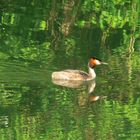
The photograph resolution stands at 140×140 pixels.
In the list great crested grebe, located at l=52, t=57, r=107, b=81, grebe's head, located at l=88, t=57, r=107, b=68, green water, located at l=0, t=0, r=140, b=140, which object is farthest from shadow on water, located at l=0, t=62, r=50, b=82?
grebe's head, located at l=88, t=57, r=107, b=68

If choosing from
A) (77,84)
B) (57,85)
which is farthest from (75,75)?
(57,85)

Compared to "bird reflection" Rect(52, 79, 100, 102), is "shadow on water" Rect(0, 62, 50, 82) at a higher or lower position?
higher

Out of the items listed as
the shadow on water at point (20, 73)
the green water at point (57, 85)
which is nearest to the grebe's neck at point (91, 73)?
the green water at point (57, 85)

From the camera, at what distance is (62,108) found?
18.0m

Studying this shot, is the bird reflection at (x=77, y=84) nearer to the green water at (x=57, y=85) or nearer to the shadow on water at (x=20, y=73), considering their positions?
the green water at (x=57, y=85)

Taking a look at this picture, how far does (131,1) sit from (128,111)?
448 inches

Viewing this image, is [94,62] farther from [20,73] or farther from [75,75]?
[20,73]

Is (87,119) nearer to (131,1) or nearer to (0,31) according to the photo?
(0,31)

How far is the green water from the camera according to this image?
54.7 feet

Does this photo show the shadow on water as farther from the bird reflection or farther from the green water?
the bird reflection

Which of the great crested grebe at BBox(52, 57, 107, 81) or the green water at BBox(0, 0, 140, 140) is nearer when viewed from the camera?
the green water at BBox(0, 0, 140, 140)

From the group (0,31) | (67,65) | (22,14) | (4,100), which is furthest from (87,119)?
(22,14)

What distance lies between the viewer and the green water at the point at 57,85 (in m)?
16.7

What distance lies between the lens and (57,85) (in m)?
20.2
